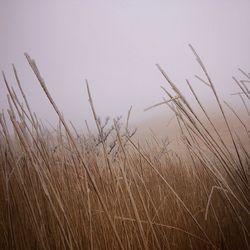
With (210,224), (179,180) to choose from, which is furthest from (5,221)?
(179,180)

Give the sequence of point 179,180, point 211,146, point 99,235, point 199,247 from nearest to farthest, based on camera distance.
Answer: point 211,146 < point 99,235 < point 199,247 < point 179,180

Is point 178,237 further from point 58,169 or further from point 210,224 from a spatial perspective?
point 58,169

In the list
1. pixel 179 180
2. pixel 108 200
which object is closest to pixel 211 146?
pixel 108 200

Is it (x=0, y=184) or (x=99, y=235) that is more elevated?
(x=0, y=184)

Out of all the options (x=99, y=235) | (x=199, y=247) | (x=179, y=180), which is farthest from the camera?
(x=179, y=180)

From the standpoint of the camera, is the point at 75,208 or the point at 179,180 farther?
the point at 179,180

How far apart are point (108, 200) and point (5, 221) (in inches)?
12.5

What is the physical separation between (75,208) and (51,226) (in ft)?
0.30

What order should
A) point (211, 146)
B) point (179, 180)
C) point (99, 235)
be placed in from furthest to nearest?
point (179, 180) < point (99, 235) < point (211, 146)

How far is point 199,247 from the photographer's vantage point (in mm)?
955

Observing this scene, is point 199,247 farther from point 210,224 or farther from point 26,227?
point 26,227

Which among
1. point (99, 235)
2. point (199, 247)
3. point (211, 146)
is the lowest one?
point (199, 247)

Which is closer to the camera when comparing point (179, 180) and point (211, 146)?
point (211, 146)

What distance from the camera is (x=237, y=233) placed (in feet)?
3.26
